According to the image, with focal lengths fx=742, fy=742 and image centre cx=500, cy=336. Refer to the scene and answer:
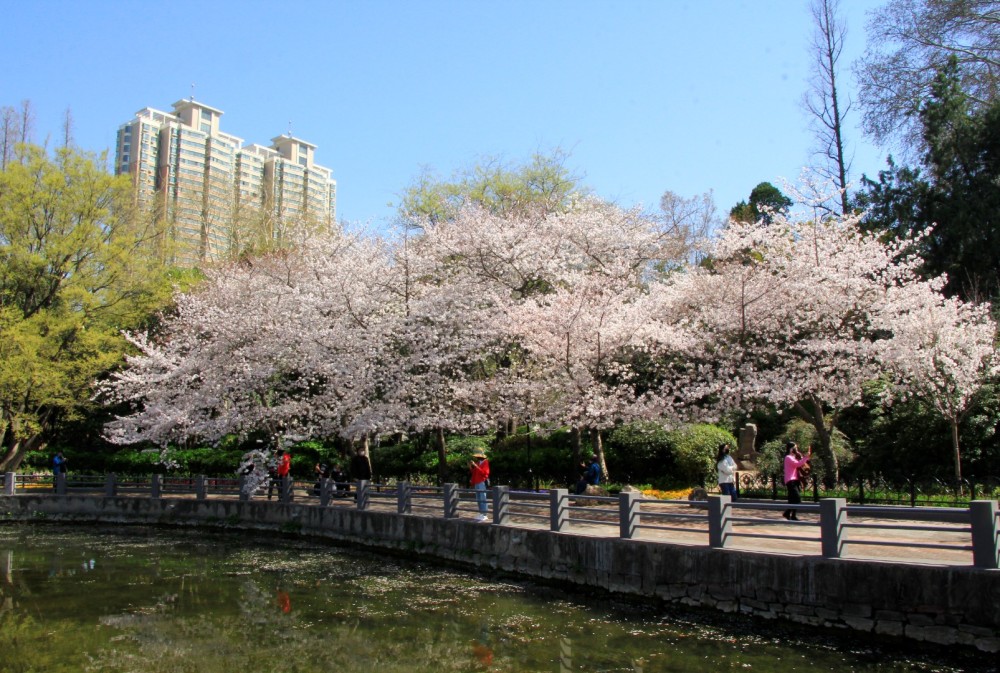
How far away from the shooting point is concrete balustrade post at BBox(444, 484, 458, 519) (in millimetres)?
18391

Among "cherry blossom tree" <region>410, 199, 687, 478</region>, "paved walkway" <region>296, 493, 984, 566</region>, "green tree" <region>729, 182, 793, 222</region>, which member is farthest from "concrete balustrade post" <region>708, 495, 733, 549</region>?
"green tree" <region>729, 182, 793, 222</region>

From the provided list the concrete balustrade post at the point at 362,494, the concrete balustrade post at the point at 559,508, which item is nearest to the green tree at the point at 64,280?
the concrete balustrade post at the point at 362,494

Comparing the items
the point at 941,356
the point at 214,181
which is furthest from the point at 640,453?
the point at 214,181

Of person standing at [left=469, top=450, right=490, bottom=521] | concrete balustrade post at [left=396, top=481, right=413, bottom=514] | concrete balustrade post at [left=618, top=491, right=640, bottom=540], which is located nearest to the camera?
concrete balustrade post at [left=618, top=491, right=640, bottom=540]

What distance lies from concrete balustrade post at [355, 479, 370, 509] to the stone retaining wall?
0.41m

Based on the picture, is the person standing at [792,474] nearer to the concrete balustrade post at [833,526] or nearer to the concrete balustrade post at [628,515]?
the concrete balustrade post at [628,515]

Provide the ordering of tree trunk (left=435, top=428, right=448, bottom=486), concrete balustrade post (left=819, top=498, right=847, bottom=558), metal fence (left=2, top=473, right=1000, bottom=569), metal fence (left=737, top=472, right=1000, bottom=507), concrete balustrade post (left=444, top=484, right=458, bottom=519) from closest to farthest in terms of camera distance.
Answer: metal fence (left=2, top=473, right=1000, bottom=569)
concrete balustrade post (left=819, top=498, right=847, bottom=558)
metal fence (left=737, top=472, right=1000, bottom=507)
concrete balustrade post (left=444, top=484, right=458, bottom=519)
tree trunk (left=435, top=428, right=448, bottom=486)

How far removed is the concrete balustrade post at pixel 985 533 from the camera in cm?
929

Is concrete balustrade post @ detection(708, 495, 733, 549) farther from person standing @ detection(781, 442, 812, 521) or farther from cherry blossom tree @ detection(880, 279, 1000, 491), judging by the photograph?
cherry blossom tree @ detection(880, 279, 1000, 491)

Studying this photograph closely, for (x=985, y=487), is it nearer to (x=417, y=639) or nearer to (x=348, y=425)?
(x=417, y=639)

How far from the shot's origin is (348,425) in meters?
24.6

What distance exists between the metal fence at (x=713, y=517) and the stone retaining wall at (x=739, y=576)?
1.10 feet

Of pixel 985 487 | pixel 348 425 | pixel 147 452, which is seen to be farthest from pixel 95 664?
pixel 147 452

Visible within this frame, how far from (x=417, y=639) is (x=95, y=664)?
4397 millimetres
